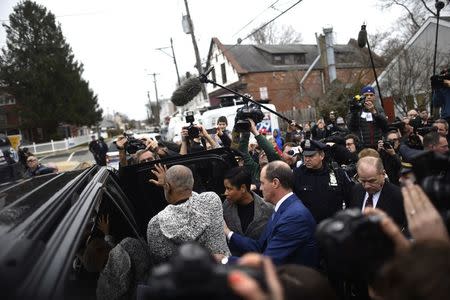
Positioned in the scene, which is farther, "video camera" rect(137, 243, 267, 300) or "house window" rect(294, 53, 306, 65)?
"house window" rect(294, 53, 306, 65)

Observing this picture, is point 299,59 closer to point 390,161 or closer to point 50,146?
point 50,146

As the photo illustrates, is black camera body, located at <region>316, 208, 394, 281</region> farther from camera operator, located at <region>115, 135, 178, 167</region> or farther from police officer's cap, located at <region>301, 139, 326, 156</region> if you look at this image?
camera operator, located at <region>115, 135, 178, 167</region>

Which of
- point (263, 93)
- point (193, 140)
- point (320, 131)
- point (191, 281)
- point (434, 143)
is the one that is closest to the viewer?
point (191, 281)

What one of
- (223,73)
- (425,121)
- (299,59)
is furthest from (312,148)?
(299,59)

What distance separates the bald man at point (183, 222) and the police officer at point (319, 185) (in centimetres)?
150

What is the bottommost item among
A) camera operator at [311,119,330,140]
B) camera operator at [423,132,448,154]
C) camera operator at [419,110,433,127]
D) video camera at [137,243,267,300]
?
camera operator at [311,119,330,140]

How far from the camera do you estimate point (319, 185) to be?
3.92 m

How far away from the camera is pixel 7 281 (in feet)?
3.19

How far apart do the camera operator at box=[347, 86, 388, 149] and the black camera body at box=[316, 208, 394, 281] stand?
5053 mm

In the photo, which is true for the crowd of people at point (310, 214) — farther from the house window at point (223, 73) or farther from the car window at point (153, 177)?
the house window at point (223, 73)

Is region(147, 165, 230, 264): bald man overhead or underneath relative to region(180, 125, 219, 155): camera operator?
underneath

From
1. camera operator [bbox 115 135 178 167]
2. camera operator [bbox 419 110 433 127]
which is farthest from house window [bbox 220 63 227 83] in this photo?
camera operator [bbox 115 135 178 167]

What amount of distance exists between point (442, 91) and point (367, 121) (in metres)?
1.10

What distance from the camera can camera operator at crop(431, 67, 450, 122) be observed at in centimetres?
529
